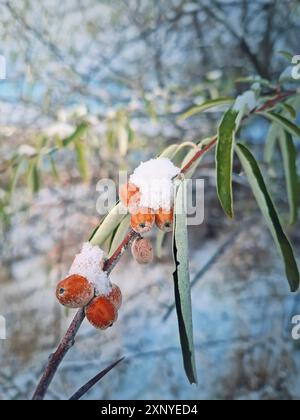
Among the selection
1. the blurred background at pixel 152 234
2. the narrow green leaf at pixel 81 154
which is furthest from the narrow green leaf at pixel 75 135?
the blurred background at pixel 152 234

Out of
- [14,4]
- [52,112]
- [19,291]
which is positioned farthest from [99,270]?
[19,291]

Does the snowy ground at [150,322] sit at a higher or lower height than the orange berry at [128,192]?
lower

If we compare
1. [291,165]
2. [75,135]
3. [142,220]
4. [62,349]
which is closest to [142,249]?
[142,220]

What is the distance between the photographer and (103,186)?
2.48 m

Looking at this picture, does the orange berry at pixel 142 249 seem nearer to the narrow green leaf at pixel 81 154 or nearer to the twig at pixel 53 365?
the twig at pixel 53 365

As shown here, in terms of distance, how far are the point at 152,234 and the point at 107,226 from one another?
87.1 inches

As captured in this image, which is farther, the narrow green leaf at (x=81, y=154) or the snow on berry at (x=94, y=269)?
the narrow green leaf at (x=81, y=154)

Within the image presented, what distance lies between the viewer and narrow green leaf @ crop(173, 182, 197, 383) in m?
0.40

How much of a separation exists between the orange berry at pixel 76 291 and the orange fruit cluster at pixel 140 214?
8 centimetres

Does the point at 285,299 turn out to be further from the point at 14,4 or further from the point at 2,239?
the point at 14,4

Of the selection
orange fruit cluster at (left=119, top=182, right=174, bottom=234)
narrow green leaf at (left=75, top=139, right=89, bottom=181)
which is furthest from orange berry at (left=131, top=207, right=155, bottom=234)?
narrow green leaf at (left=75, top=139, right=89, bottom=181)

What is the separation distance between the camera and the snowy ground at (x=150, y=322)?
2.06 m

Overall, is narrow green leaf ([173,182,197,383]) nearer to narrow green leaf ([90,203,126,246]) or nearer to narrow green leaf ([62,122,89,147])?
narrow green leaf ([90,203,126,246])

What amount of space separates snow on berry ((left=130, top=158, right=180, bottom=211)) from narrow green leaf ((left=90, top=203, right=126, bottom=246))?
0.04 meters
